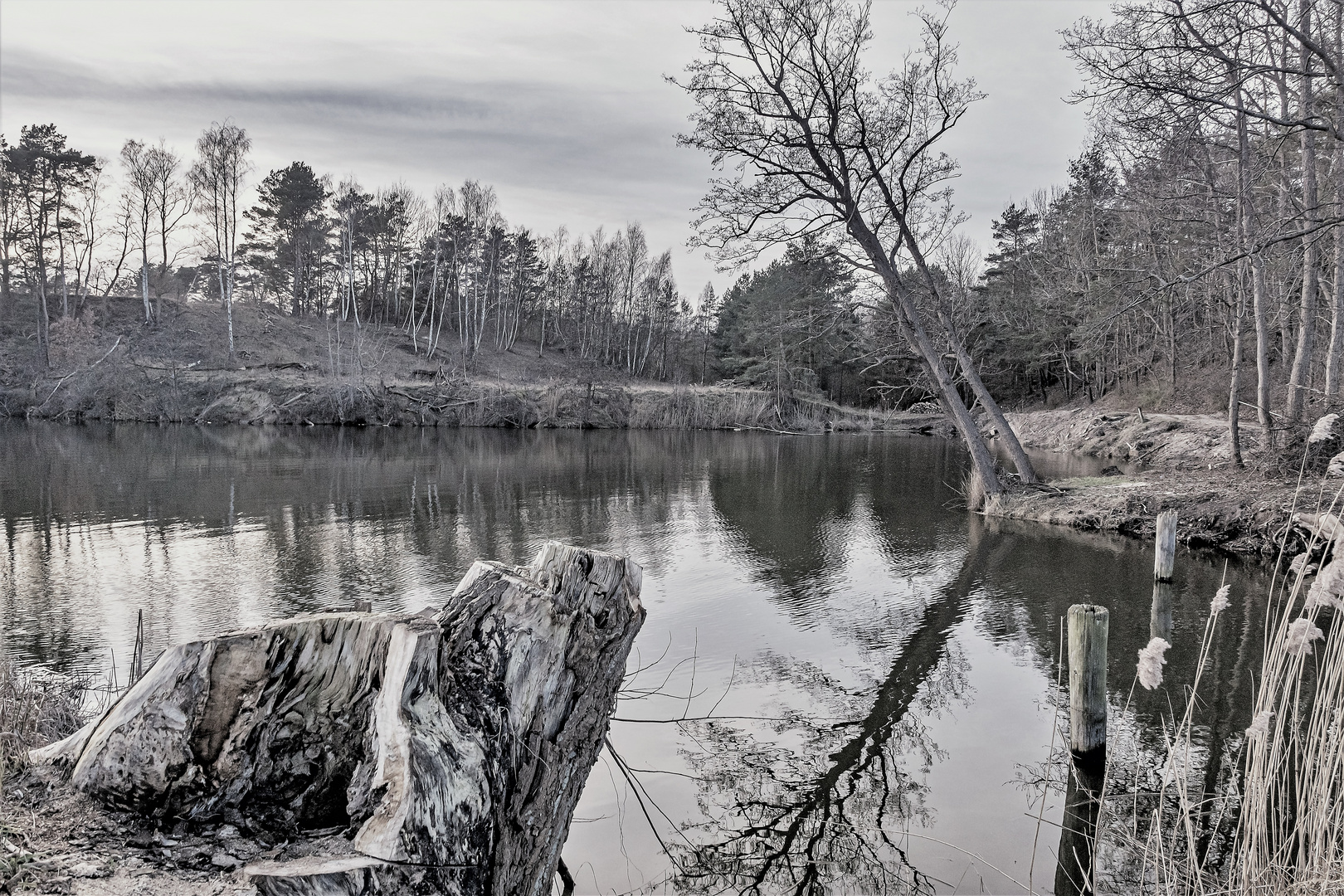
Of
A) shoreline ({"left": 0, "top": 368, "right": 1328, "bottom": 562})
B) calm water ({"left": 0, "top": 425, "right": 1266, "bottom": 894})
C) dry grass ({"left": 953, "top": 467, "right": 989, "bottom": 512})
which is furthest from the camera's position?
dry grass ({"left": 953, "top": 467, "right": 989, "bottom": 512})

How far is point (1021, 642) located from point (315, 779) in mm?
7894

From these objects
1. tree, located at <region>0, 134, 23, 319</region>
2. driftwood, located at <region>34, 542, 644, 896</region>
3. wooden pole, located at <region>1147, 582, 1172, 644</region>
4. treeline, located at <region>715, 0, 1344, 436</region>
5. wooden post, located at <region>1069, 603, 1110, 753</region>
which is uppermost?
tree, located at <region>0, 134, 23, 319</region>

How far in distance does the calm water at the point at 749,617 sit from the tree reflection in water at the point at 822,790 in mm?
21

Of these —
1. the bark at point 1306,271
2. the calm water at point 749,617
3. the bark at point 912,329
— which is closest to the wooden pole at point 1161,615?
the calm water at point 749,617

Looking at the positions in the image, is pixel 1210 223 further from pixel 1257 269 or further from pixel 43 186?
pixel 43 186

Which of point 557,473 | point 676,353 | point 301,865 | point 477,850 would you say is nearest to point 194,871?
point 301,865

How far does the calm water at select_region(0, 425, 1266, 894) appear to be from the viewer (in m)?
4.96

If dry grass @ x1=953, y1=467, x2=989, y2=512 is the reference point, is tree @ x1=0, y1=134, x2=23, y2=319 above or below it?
above

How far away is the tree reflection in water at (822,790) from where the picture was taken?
4.48 m

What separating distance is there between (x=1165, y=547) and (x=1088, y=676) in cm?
620

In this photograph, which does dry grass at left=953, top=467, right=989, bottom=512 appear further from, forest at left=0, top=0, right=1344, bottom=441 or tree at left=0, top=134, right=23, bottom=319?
tree at left=0, top=134, right=23, bottom=319

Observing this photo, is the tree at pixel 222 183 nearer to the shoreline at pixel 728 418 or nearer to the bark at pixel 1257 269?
the shoreline at pixel 728 418

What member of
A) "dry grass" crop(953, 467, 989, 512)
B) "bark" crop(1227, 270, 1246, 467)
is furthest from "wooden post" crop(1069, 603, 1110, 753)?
"bark" crop(1227, 270, 1246, 467)

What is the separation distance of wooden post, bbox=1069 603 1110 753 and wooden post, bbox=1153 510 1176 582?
584 cm
